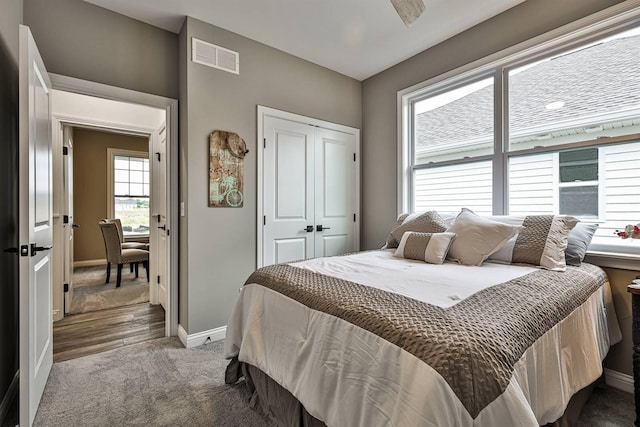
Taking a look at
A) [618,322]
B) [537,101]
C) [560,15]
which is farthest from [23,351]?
[560,15]

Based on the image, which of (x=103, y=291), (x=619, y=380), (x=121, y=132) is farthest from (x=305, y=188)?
(x=103, y=291)

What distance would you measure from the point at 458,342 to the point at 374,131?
3251mm

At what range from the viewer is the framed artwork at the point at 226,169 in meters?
2.76

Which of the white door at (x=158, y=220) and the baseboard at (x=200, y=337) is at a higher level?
the white door at (x=158, y=220)

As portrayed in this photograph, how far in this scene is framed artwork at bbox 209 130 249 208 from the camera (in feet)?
9.05

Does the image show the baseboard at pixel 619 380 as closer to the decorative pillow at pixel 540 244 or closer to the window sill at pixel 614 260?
the window sill at pixel 614 260

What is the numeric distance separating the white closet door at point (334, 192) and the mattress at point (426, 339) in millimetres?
1701

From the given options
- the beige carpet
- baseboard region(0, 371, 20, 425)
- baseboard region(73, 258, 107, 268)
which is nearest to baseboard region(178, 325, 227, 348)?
baseboard region(0, 371, 20, 425)

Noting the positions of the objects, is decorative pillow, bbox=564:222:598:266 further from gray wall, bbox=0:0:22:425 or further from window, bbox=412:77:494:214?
gray wall, bbox=0:0:22:425

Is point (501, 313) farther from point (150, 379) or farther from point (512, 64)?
point (512, 64)

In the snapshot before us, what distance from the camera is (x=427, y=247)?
7.34 ft

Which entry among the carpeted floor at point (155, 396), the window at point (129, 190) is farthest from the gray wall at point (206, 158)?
the window at point (129, 190)

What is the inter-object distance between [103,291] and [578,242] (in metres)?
5.27

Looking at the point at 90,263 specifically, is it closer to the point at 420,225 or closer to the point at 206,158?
the point at 206,158
